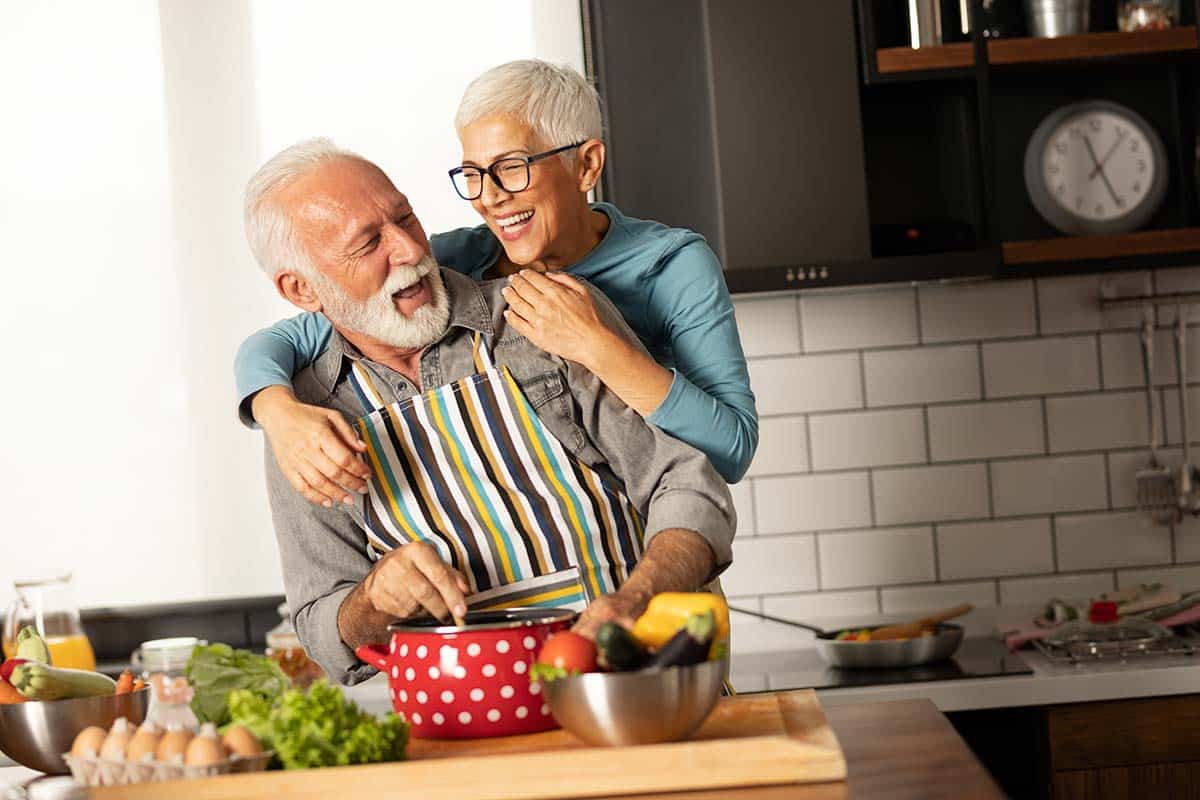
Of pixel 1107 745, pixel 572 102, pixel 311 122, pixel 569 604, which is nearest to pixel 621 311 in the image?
pixel 572 102

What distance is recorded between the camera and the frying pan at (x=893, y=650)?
2873 mm

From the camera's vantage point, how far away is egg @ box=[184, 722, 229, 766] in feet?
4.33

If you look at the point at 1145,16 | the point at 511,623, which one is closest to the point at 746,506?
the point at 1145,16

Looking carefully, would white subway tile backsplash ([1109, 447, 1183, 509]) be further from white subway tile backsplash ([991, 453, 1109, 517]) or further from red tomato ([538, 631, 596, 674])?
red tomato ([538, 631, 596, 674])

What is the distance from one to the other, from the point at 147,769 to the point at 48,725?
341 mm

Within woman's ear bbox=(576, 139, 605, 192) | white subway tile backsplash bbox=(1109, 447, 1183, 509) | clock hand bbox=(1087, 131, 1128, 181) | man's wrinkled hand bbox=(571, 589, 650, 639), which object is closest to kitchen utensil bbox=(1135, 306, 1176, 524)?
white subway tile backsplash bbox=(1109, 447, 1183, 509)

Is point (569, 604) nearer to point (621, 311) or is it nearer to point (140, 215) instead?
point (621, 311)

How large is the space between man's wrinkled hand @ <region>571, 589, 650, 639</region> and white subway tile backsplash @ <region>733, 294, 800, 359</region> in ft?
5.81

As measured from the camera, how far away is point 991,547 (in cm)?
330

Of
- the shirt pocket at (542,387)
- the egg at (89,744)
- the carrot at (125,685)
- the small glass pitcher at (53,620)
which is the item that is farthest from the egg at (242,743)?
the small glass pitcher at (53,620)

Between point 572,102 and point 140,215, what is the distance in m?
1.71

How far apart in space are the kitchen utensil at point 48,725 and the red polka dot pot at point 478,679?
389mm

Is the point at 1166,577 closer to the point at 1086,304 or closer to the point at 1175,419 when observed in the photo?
the point at 1175,419

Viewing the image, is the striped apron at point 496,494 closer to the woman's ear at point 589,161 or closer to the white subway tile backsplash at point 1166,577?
the woman's ear at point 589,161
